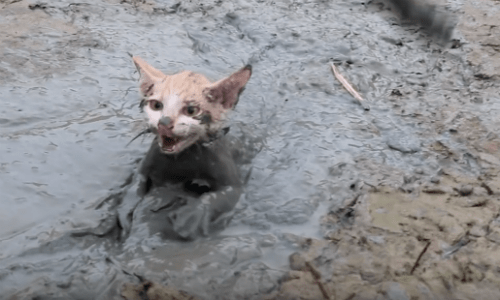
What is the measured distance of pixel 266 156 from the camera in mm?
5020

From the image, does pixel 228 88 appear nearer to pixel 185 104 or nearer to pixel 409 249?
pixel 185 104

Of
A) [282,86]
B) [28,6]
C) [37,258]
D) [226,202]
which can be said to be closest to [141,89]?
[226,202]

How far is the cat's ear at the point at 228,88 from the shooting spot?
398 centimetres

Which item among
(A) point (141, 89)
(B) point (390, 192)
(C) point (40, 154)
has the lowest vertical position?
(C) point (40, 154)

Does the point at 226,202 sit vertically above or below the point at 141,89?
below

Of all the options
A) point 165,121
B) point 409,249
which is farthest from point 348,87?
point 165,121

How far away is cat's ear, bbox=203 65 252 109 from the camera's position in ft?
13.1

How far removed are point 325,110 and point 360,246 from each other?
6.04 ft

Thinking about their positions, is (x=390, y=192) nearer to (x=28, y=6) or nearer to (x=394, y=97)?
(x=394, y=97)

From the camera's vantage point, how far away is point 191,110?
388 cm

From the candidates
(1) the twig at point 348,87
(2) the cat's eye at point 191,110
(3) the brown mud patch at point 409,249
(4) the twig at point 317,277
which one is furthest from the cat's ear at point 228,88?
(1) the twig at point 348,87

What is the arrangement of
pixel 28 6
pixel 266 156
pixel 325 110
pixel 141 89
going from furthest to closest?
pixel 28 6
pixel 325 110
pixel 266 156
pixel 141 89

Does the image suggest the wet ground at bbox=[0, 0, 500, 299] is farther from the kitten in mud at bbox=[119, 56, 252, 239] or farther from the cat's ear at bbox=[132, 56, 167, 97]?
the cat's ear at bbox=[132, 56, 167, 97]

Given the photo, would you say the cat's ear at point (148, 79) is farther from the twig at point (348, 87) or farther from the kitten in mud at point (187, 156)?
the twig at point (348, 87)
